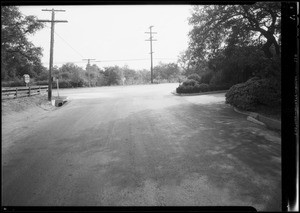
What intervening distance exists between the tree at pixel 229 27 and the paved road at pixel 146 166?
17.0 feet

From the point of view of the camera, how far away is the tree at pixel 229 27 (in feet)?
33.6

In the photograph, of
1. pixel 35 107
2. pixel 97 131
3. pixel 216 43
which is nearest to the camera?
pixel 97 131

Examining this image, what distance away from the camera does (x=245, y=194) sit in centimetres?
396

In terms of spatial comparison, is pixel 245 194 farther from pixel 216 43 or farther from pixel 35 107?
pixel 35 107

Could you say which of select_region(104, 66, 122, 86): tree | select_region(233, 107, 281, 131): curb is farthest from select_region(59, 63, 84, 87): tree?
select_region(233, 107, 281, 131): curb

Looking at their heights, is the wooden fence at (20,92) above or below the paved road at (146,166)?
above

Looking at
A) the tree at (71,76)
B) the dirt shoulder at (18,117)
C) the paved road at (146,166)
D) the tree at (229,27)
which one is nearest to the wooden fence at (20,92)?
the dirt shoulder at (18,117)

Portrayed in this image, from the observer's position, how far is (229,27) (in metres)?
11.4

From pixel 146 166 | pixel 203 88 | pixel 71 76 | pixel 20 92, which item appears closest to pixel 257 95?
pixel 146 166

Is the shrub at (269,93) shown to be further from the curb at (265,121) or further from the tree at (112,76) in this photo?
the tree at (112,76)

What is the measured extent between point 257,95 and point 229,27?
13.3 ft
